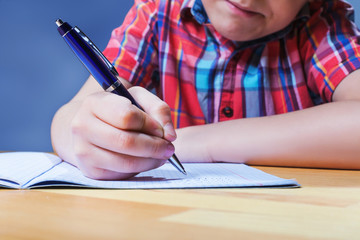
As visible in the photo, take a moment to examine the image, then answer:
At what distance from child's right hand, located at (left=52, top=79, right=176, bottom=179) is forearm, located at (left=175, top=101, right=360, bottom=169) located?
0.59 ft

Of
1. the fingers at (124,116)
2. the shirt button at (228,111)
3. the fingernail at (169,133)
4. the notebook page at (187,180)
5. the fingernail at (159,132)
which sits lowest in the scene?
the shirt button at (228,111)

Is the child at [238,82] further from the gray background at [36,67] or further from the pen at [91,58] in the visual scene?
the gray background at [36,67]

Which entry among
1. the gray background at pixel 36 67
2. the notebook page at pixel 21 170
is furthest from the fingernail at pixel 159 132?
the gray background at pixel 36 67

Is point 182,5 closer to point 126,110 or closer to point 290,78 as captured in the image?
point 290,78

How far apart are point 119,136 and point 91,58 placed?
0.09 meters

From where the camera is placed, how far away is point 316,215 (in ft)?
0.82

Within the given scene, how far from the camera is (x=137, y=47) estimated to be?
835 millimetres

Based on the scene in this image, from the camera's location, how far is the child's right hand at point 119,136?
0.37 m

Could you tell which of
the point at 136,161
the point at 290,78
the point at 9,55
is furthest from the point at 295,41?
the point at 9,55

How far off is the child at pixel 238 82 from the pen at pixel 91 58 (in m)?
0.02

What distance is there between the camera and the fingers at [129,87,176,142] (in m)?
0.39

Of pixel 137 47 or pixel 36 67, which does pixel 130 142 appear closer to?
pixel 137 47

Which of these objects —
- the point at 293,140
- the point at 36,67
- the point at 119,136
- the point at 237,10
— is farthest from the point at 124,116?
the point at 36,67

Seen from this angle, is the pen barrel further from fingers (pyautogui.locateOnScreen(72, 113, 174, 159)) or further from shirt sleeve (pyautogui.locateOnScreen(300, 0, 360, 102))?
shirt sleeve (pyautogui.locateOnScreen(300, 0, 360, 102))
